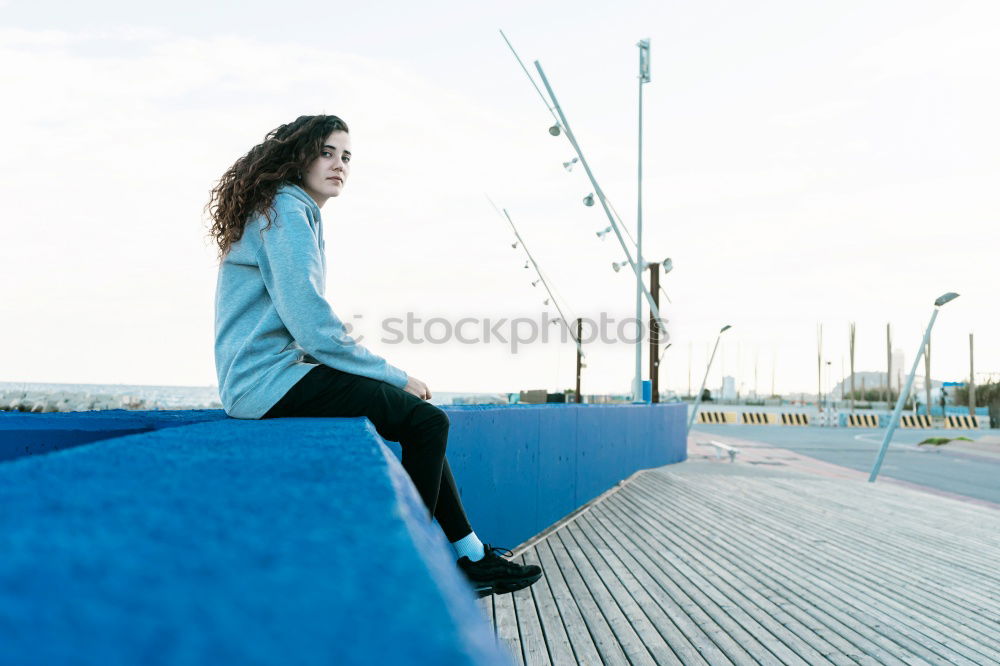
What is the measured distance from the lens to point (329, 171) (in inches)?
122

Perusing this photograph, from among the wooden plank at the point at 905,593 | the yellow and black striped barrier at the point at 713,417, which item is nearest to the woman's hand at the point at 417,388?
the wooden plank at the point at 905,593

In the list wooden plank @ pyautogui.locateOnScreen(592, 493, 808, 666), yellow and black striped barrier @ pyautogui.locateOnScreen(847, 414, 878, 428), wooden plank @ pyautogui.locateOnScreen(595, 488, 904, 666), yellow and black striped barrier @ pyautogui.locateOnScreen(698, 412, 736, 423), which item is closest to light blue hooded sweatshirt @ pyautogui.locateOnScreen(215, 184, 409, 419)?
wooden plank @ pyautogui.locateOnScreen(592, 493, 808, 666)

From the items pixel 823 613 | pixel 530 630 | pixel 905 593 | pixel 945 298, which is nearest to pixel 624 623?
pixel 530 630

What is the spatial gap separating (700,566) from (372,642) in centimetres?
527

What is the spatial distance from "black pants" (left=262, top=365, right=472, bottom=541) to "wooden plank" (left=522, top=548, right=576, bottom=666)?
1.06 metres

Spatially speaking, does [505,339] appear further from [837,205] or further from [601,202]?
[837,205]

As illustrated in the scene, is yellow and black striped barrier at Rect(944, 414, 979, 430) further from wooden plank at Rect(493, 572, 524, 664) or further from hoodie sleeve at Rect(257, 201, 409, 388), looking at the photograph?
hoodie sleeve at Rect(257, 201, 409, 388)

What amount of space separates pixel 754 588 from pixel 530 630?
1.72 m

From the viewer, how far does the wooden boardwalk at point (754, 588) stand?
3.54 meters

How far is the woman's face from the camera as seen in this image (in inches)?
121

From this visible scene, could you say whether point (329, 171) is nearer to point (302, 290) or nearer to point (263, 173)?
point (263, 173)

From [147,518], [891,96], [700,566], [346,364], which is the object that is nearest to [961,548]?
[700,566]

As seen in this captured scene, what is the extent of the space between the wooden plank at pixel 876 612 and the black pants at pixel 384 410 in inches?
99.8

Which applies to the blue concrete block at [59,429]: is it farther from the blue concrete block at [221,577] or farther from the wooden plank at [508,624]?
the blue concrete block at [221,577]
